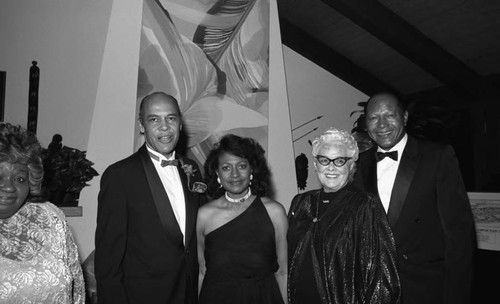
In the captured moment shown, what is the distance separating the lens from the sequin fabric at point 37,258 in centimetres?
165

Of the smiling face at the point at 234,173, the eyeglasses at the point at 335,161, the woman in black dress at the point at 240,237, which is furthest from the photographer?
the smiling face at the point at 234,173

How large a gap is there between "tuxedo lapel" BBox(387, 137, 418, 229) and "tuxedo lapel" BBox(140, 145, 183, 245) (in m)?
1.17

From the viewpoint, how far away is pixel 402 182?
236cm

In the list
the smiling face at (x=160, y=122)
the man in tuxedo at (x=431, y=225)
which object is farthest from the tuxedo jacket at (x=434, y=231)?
the smiling face at (x=160, y=122)

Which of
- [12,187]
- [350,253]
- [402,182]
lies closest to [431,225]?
[402,182]

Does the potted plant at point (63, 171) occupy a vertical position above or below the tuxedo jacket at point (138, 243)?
above

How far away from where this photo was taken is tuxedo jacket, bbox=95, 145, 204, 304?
2.22 metres

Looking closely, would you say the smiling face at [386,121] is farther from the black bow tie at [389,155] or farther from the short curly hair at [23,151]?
the short curly hair at [23,151]

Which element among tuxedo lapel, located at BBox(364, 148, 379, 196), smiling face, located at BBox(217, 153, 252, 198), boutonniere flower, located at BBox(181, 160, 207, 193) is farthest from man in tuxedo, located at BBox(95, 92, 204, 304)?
tuxedo lapel, located at BBox(364, 148, 379, 196)

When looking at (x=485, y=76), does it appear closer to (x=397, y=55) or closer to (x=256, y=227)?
(x=397, y=55)

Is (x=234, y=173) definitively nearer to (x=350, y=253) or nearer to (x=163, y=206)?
(x=163, y=206)

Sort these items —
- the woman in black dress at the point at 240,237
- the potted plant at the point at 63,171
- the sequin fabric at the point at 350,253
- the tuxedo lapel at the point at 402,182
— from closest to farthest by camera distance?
the sequin fabric at the point at 350,253 → the tuxedo lapel at the point at 402,182 → the woman in black dress at the point at 240,237 → the potted plant at the point at 63,171

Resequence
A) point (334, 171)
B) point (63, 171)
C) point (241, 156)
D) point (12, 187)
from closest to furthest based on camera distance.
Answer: point (12, 187), point (334, 171), point (241, 156), point (63, 171)

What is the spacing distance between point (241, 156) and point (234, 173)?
116 millimetres
